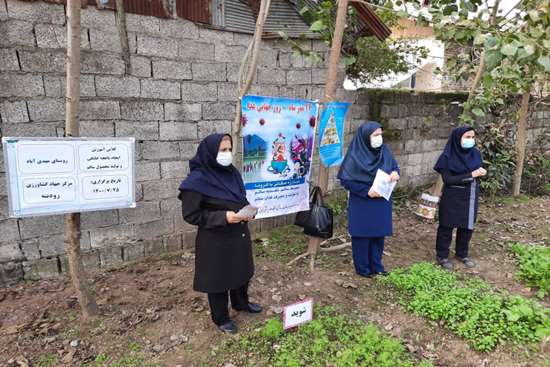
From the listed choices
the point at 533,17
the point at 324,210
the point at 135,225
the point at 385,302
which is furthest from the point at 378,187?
the point at 135,225

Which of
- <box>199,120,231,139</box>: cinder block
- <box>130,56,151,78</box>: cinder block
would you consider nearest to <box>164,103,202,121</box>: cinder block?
<box>199,120,231,139</box>: cinder block

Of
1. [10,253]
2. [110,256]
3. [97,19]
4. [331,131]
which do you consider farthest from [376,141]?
[10,253]

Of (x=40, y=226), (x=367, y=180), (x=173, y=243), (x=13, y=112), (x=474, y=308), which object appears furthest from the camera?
(x=173, y=243)

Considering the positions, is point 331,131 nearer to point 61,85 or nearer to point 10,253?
point 61,85

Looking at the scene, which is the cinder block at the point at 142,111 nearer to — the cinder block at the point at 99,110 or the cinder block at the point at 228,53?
the cinder block at the point at 99,110

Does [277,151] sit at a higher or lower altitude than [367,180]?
higher

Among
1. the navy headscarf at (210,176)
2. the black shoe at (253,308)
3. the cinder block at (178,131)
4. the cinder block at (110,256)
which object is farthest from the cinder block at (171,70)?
the black shoe at (253,308)

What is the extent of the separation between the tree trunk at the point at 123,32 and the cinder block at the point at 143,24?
7 centimetres

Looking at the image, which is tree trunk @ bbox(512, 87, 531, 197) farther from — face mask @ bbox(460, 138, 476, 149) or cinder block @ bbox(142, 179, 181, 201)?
cinder block @ bbox(142, 179, 181, 201)

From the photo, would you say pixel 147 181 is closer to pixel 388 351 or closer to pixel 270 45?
pixel 270 45

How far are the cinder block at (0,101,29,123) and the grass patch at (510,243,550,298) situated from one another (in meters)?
5.06

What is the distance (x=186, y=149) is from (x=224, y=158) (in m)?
1.71

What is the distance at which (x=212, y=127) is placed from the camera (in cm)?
436

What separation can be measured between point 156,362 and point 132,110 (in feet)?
7.92
